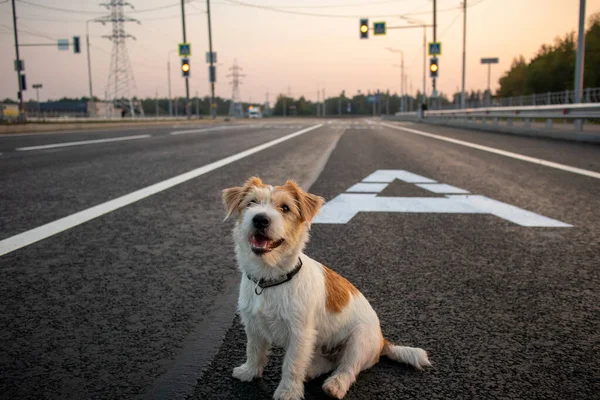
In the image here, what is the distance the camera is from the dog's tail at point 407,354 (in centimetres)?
244

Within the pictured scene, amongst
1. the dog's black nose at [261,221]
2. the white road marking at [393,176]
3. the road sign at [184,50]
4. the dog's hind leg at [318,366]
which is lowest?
the dog's hind leg at [318,366]

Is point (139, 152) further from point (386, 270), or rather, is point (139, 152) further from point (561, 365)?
point (561, 365)

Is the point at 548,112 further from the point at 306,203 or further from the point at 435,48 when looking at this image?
the point at 435,48

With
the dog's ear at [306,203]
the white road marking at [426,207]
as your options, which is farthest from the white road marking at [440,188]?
the dog's ear at [306,203]

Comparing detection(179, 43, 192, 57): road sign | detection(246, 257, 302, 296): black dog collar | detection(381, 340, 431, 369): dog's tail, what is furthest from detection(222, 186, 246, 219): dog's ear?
detection(179, 43, 192, 57): road sign

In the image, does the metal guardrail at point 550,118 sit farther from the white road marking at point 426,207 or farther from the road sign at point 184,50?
the road sign at point 184,50

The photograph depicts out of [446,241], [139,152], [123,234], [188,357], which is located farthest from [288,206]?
[139,152]

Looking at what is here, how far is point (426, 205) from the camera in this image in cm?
661

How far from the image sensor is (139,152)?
1420 cm

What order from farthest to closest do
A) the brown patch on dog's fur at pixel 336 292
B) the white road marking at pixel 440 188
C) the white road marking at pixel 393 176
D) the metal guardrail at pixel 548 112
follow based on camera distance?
the metal guardrail at pixel 548 112 → the white road marking at pixel 393 176 → the white road marking at pixel 440 188 → the brown patch on dog's fur at pixel 336 292

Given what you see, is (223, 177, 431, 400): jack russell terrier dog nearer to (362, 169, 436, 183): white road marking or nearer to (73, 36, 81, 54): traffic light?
(362, 169, 436, 183): white road marking

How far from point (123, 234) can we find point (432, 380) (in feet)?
11.8

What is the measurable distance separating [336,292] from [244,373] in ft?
1.92

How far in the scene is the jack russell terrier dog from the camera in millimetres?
2301
